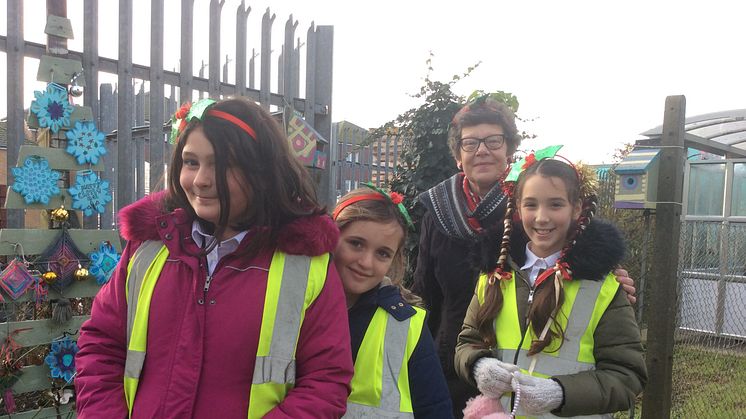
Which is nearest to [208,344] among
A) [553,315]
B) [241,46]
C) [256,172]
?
[256,172]

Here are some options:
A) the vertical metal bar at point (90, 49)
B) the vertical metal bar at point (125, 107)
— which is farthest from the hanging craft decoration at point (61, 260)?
the vertical metal bar at point (90, 49)

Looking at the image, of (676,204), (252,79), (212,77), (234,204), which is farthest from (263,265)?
(252,79)

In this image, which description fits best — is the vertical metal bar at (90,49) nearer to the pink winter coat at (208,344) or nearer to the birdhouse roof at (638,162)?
the pink winter coat at (208,344)

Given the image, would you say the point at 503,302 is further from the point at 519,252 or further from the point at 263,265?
the point at 263,265

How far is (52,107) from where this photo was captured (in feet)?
9.53

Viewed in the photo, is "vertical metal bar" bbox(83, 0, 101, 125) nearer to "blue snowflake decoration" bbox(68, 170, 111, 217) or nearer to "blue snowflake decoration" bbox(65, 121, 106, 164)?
"blue snowflake decoration" bbox(65, 121, 106, 164)

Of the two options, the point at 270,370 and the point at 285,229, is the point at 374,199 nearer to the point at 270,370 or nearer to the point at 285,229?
the point at 285,229

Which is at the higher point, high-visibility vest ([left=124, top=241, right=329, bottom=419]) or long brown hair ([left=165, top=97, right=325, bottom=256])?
long brown hair ([left=165, top=97, right=325, bottom=256])

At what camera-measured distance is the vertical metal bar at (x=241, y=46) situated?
13.0 ft

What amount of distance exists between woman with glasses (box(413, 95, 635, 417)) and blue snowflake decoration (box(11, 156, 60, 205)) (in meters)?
2.02

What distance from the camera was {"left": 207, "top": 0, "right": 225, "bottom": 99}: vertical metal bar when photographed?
12.5 ft

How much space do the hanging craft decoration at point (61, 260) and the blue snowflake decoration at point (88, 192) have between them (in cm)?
17

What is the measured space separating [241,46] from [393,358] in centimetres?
299

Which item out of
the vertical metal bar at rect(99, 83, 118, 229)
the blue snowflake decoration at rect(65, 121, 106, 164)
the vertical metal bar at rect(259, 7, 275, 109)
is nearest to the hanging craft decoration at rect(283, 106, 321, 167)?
the vertical metal bar at rect(259, 7, 275, 109)
